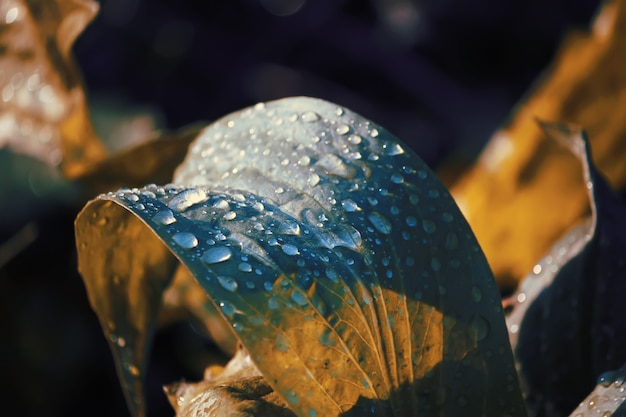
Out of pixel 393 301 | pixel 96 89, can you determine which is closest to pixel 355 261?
pixel 393 301

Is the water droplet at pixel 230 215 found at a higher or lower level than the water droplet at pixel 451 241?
higher

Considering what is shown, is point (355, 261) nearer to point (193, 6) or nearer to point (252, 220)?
point (252, 220)

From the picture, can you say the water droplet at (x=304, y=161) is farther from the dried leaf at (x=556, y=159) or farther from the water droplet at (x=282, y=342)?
the dried leaf at (x=556, y=159)

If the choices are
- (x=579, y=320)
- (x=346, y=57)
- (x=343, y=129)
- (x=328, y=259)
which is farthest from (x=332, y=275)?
(x=346, y=57)

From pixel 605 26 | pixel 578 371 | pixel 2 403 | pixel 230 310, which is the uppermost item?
pixel 605 26

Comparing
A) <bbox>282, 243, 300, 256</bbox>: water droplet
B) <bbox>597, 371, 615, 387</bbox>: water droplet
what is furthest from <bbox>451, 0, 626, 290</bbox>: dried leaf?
<bbox>282, 243, 300, 256</bbox>: water droplet

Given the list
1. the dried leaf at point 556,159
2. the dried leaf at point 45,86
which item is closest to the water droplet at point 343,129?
the dried leaf at point 45,86
